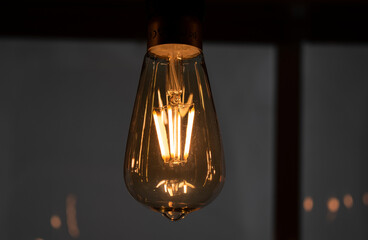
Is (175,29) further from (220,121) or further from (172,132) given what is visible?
(220,121)

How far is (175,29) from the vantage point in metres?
0.44

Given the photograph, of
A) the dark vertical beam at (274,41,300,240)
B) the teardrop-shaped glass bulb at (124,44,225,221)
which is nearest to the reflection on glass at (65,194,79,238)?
the dark vertical beam at (274,41,300,240)

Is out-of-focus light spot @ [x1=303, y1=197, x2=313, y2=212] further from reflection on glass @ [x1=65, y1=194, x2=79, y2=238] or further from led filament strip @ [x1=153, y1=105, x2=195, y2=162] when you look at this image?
led filament strip @ [x1=153, y1=105, x2=195, y2=162]

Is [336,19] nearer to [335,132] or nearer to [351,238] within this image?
[335,132]

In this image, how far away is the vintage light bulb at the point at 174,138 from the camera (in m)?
0.45

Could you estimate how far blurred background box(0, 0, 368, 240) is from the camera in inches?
42.2

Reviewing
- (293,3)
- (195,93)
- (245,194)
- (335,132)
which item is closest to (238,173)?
(245,194)

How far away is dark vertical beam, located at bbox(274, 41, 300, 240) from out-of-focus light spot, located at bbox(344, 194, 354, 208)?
0.50ft

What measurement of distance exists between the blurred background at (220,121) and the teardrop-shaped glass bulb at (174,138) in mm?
613

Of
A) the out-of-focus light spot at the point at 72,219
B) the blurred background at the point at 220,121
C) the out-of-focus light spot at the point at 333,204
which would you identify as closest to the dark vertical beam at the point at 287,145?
the blurred background at the point at 220,121

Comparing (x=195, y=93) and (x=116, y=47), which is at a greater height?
(x=116, y=47)

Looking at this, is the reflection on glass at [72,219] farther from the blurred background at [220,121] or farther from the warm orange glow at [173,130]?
the warm orange glow at [173,130]

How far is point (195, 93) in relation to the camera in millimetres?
496

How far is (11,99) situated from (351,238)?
3.37 feet
